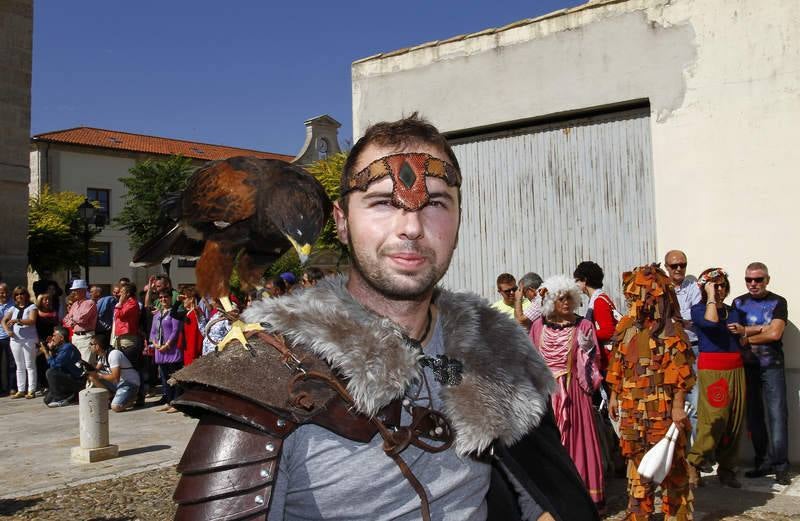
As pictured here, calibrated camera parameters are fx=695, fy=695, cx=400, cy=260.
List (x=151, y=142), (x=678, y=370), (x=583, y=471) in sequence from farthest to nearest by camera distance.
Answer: (x=151, y=142)
(x=583, y=471)
(x=678, y=370)

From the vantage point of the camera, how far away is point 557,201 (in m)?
8.09

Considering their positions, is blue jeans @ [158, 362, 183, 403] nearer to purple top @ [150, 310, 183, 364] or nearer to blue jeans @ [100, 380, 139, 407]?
purple top @ [150, 310, 183, 364]

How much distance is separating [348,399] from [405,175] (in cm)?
59

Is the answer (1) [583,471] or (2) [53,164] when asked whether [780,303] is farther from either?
(2) [53,164]

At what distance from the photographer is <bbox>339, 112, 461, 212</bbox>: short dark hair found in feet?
6.19

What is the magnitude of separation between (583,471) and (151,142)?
4824 cm

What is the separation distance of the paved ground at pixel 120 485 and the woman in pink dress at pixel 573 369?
0.52m

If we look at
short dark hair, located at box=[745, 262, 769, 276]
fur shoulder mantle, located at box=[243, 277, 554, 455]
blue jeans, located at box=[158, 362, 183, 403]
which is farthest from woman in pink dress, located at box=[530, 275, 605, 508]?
blue jeans, located at box=[158, 362, 183, 403]

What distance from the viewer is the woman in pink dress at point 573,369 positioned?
5527mm

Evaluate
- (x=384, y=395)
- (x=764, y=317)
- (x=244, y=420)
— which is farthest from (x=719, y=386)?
(x=244, y=420)


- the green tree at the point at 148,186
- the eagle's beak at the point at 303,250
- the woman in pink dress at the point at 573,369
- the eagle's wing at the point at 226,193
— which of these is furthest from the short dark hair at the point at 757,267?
the green tree at the point at 148,186

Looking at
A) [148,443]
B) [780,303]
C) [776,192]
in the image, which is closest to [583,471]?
[780,303]

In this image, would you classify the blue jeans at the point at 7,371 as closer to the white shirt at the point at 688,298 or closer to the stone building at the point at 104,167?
the white shirt at the point at 688,298

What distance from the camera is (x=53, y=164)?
131 ft
